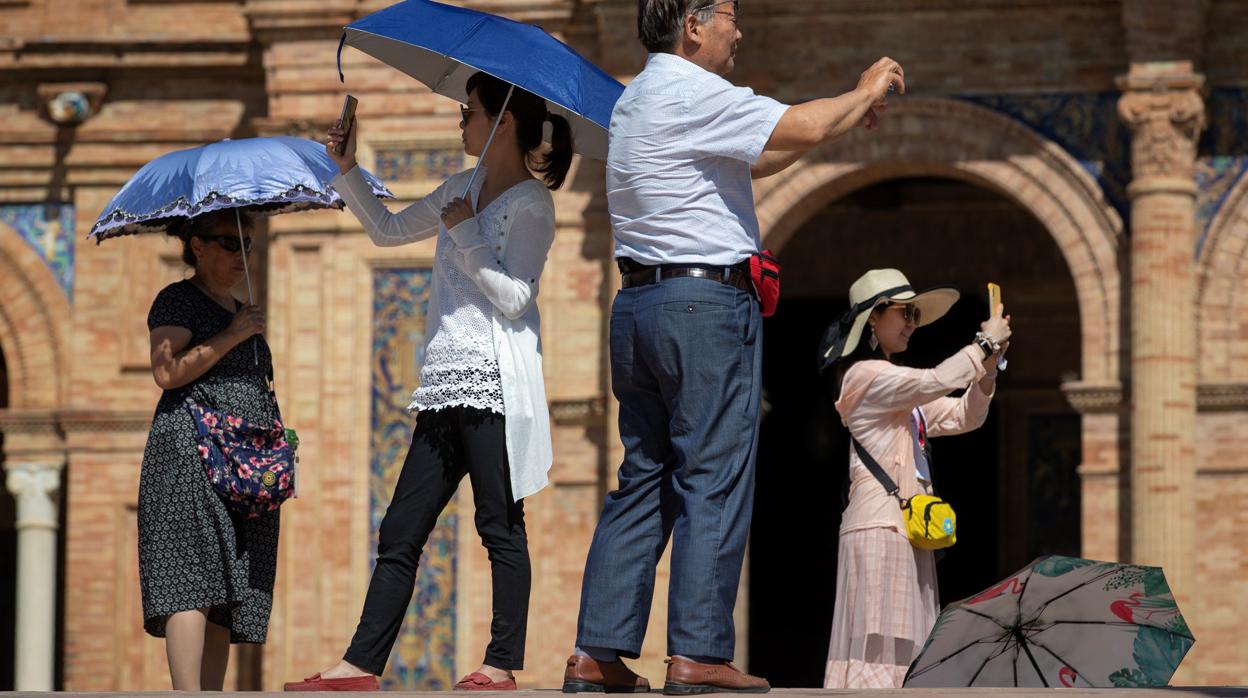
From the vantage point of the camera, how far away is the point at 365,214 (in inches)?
299

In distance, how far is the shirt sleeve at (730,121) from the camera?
21.2 feet

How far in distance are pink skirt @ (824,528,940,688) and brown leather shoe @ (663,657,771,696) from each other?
2.00 m

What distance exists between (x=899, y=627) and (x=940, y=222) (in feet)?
41.0

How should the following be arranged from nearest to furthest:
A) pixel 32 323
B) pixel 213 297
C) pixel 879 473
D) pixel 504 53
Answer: pixel 504 53 < pixel 213 297 < pixel 879 473 < pixel 32 323

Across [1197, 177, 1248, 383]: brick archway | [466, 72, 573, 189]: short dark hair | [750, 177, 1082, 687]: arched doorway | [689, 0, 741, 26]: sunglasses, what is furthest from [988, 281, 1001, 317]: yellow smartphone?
[750, 177, 1082, 687]: arched doorway

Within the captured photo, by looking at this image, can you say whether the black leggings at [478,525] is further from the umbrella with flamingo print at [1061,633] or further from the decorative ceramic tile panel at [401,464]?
the decorative ceramic tile panel at [401,464]

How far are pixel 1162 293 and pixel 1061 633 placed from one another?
771cm

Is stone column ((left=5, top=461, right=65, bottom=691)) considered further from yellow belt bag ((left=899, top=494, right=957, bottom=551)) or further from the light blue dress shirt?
the light blue dress shirt

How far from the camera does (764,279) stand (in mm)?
6633

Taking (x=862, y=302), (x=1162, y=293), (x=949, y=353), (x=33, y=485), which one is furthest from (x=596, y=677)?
(x=949, y=353)

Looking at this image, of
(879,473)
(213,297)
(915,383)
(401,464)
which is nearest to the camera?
(213,297)

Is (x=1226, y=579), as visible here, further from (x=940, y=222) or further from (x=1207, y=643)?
(x=940, y=222)

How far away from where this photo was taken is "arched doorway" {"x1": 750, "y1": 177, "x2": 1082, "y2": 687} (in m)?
20.1

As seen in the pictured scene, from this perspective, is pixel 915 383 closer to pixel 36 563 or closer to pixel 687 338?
pixel 687 338
